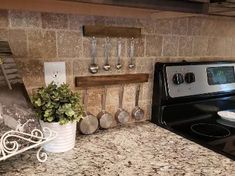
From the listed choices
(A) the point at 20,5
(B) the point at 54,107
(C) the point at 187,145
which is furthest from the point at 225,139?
(A) the point at 20,5

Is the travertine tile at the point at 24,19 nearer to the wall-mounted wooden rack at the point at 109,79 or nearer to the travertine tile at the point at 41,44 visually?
the travertine tile at the point at 41,44

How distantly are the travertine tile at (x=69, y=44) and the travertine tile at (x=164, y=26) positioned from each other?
41 centimetres

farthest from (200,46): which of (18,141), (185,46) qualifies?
(18,141)

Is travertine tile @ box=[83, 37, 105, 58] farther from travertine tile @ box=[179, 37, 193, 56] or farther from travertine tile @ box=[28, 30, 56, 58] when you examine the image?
travertine tile @ box=[179, 37, 193, 56]

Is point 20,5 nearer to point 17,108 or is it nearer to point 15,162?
point 17,108

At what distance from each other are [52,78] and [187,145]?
1.91ft

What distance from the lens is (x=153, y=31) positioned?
1.16m

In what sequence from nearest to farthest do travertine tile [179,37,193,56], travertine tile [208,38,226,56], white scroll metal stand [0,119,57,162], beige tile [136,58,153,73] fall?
white scroll metal stand [0,119,57,162], beige tile [136,58,153,73], travertine tile [179,37,193,56], travertine tile [208,38,226,56]

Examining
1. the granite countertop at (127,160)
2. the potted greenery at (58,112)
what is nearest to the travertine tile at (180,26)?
the granite countertop at (127,160)

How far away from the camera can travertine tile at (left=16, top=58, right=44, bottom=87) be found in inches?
34.9

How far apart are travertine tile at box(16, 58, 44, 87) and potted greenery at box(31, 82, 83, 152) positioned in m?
0.08

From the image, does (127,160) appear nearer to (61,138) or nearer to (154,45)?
(61,138)

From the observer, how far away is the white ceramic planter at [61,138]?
32.6 inches

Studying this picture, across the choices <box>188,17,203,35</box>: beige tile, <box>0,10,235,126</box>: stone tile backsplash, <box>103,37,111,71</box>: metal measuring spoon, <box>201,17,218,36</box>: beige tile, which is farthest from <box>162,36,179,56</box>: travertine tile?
<box>103,37,111,71</box>: metal measuring spoon
